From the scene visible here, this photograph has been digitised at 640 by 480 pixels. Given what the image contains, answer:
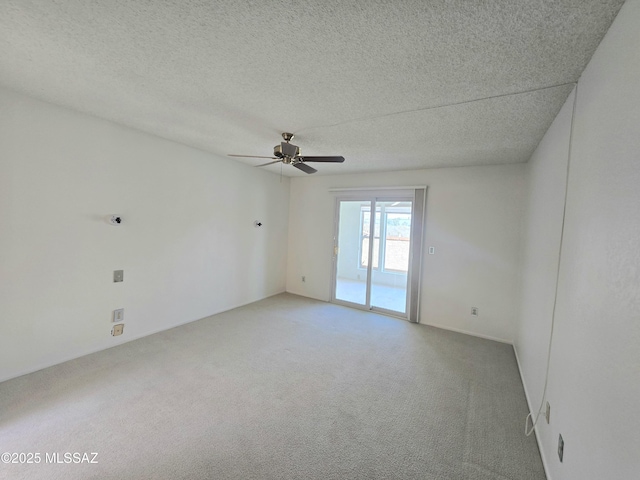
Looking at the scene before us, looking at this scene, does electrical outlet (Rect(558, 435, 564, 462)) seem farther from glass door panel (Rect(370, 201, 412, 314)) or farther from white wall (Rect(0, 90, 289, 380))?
white wall (Rect(0, 90, 289, 380))

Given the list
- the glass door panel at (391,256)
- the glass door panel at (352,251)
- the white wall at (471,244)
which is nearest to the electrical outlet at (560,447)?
the white wall at (471,244)

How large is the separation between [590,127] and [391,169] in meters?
3.02

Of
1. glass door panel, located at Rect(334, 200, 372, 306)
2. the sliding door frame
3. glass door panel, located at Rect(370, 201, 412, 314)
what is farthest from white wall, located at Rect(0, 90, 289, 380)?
glass door panel, located at Rect(370, 201, 412, 314)

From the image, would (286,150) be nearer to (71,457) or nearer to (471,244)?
(71,457)

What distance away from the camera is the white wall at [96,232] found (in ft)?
7.75

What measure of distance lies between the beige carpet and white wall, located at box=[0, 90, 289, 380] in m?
0.36

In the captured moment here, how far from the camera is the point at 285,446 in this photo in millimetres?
1817

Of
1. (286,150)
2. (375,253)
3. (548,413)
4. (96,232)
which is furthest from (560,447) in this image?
(96,232)

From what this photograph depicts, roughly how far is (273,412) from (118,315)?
2255 millimetres

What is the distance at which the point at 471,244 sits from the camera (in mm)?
3883

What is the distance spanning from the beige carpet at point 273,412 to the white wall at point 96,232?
363 millimetres

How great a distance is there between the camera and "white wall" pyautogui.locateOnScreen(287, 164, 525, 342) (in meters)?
3.63

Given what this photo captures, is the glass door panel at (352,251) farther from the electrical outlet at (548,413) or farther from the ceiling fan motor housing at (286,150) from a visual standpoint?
the electrical outlet at (548,413)

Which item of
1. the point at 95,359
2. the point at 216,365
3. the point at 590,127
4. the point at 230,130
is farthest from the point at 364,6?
the point at 95,359
